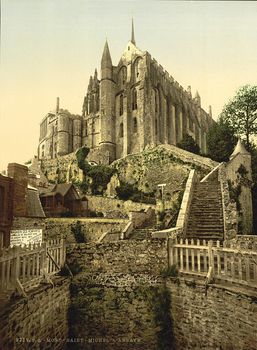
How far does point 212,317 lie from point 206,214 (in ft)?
23.0

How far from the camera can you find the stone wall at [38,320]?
6.22 metres

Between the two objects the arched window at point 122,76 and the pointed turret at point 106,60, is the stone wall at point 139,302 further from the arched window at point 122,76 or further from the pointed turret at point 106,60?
the pointed turret at point 106,60

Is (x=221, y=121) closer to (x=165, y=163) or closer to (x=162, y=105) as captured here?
(x=165, y=163)

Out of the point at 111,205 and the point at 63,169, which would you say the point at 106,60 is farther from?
the point at 111,205

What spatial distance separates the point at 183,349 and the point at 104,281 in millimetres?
3309

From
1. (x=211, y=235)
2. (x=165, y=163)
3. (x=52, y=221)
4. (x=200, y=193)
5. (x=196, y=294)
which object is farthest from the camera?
(x=165, y=163)

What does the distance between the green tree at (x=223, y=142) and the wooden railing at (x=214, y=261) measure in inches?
877

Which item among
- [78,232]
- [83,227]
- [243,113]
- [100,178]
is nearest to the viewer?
[78,232]

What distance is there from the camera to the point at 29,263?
316 inches

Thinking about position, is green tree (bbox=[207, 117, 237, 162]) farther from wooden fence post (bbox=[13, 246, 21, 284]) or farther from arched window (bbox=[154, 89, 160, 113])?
wooden fence post (bbox=[13, 246, 21, 284])

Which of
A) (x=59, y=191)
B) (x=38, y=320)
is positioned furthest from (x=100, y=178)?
(x=38, y=320)

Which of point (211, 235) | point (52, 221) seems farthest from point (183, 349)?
point (52, 221)

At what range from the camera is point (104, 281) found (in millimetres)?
10094

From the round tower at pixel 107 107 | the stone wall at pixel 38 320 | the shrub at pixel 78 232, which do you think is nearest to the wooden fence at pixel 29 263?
the stone wall at pixel 38 320
